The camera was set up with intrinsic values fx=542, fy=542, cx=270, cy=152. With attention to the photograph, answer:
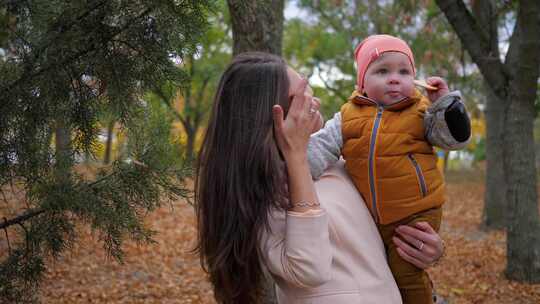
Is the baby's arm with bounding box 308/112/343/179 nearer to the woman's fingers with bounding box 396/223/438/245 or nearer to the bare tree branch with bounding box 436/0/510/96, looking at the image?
the woman's fingers with bounding box 396/223/438/245

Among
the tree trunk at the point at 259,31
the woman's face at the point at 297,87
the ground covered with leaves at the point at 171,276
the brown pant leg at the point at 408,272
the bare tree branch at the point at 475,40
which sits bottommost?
the ground covered with leaves at the point at 171,276

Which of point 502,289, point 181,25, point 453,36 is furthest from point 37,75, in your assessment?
point 453,36

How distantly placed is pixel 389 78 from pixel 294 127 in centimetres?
67

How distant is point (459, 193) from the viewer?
1795cm

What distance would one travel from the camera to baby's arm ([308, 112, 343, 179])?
1.88m

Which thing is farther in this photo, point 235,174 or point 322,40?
point 322,40

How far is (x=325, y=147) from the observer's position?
6.51 feet

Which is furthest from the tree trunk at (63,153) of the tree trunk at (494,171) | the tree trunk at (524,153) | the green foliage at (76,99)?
the tree trunk at (494,171)

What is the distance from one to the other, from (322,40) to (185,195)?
16.5 metres

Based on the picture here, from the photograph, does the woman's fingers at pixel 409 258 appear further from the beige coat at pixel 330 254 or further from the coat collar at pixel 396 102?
the coat collar at pixel 396 102

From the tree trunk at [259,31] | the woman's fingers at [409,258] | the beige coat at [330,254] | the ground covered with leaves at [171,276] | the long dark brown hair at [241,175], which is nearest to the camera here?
the beige coat at [330,254]

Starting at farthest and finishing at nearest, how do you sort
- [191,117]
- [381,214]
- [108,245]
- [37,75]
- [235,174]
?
[191,117]
[108,245]
[37,75]
[381,214]
[235,174]

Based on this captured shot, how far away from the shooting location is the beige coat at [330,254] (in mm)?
1530

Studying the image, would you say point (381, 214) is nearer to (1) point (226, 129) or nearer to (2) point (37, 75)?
(1) point (226, 129)
